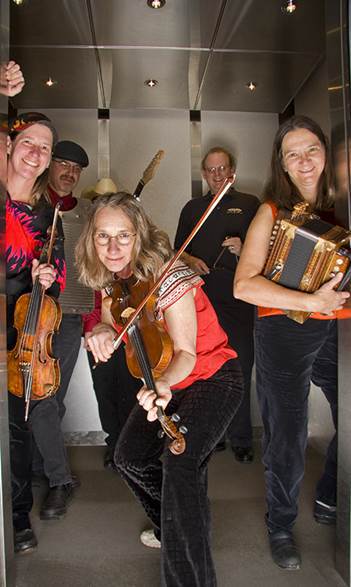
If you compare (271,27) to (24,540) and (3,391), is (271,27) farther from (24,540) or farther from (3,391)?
(24,540)

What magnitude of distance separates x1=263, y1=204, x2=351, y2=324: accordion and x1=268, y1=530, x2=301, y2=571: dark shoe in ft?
2.68

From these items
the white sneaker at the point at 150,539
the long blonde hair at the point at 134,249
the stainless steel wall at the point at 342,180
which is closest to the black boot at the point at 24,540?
the white sneaker at the point at 150,539

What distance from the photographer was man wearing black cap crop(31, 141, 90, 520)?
2410 mm

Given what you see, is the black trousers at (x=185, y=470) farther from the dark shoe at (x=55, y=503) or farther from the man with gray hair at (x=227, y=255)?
the man with gray hair at (x=227, y=255)

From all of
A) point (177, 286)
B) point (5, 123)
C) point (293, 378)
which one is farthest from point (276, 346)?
point (5, 123)

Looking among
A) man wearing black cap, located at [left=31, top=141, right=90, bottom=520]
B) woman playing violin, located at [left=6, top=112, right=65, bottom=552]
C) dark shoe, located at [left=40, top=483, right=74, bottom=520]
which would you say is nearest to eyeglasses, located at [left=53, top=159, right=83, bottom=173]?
man wearing black cap, located at [left=31, top=141, right=90, bottom=520]

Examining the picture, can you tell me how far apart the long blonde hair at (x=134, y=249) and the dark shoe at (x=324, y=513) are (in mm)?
1257

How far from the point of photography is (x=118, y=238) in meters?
2.01

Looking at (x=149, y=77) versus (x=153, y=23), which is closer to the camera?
(x=153, y=23)

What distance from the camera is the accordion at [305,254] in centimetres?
188

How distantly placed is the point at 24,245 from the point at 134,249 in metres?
0.48

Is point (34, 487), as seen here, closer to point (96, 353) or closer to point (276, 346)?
point (96, 353)

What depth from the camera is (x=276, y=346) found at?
2.11 meters

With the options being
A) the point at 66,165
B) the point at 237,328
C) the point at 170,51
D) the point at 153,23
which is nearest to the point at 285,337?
the point at 237,328
